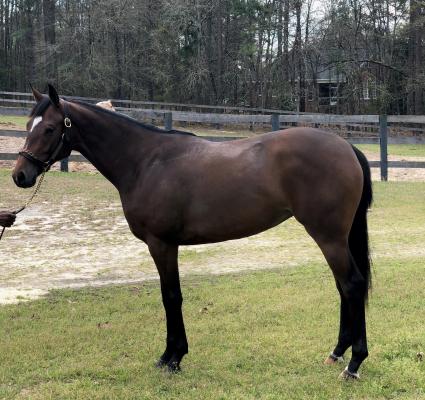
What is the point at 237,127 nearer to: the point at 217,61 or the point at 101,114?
the point at 217,61

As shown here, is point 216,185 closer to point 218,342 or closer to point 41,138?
point 41,138

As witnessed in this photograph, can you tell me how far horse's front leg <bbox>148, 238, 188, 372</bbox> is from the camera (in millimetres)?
3646

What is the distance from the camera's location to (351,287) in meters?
3.45

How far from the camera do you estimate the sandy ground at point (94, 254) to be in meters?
6.29

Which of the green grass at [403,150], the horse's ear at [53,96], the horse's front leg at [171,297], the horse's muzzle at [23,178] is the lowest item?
the horse's front leg at [171,297]

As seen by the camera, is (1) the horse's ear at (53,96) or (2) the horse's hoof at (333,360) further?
(2) the horse's hoof at (333,360)

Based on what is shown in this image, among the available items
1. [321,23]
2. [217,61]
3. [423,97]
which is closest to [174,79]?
[217,61]

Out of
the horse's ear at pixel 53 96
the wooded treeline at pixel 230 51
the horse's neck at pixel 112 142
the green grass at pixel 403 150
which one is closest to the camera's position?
the horse's ear at pixel 53 96

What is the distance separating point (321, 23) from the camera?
3309cm

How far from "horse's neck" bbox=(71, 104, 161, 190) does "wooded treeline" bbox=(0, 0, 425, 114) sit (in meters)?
28.4

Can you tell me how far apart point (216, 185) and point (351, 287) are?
1124 millimetres

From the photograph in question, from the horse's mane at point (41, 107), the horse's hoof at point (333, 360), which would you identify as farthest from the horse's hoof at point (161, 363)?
the horse's mane at point (41, 107)

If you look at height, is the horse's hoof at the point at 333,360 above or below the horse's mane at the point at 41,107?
below

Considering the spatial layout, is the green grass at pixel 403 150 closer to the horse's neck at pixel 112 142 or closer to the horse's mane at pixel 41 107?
the horse's neck at pixel 112 142
